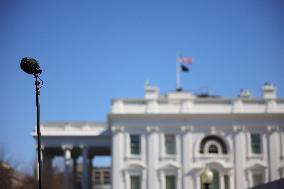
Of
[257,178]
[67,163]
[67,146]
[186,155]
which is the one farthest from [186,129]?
[67,146]

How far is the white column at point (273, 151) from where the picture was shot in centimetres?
4153

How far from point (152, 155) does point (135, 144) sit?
1590mm

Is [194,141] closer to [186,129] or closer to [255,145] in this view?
[186,129]


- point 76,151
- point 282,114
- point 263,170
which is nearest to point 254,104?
point 282,114

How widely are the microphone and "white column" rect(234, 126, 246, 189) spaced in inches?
1265

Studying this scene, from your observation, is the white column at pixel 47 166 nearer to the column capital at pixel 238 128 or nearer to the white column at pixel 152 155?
the white column at pixel 152 155

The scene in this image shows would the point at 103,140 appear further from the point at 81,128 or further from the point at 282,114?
the point at 282,114

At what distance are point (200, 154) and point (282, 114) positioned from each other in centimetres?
716

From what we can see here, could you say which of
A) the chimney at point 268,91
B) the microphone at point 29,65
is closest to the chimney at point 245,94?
the chimney at point 268,91

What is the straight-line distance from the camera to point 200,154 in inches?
1633

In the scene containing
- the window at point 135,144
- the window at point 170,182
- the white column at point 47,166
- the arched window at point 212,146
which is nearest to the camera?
the window at point 170,182

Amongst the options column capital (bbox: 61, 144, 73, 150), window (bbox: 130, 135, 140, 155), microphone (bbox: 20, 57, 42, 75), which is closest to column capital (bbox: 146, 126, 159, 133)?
window (bbox: 130, 135, 140, 155)

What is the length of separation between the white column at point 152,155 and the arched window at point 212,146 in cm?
355

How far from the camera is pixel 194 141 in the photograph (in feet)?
136
